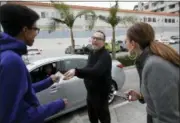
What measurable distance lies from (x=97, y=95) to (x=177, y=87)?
61.0 inches

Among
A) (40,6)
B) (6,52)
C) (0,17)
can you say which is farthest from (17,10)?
(40,6)

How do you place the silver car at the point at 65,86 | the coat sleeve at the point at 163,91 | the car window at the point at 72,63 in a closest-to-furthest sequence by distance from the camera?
the coat sleeve at the point at 163,91 < the silver car at the point at 65,86 < the car window at the point at 72,63

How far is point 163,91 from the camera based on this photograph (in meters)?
1.55

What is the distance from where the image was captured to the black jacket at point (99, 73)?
9.28 feet

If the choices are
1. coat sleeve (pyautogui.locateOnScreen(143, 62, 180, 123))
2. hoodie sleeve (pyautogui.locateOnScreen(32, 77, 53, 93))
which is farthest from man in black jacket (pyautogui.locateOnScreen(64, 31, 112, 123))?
coat sleeve (pyautogui.locateOnScreen(143, 62, 180, 123))

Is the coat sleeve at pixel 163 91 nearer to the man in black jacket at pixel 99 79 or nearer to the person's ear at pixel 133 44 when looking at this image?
the person's ear at pixel 133 44

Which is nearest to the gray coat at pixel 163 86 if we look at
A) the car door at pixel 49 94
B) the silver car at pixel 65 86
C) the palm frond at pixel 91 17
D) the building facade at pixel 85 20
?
the silver car at pixel 65 86

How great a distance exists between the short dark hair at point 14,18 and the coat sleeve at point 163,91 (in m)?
0.87

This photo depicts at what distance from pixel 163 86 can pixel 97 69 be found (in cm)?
135

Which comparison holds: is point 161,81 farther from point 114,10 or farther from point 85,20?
point 85,20

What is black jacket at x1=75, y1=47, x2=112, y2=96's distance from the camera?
9.28 ft

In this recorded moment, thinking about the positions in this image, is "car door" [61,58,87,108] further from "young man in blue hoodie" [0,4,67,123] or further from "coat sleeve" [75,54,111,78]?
"young man in blue hoodie" [0,4,67,123]

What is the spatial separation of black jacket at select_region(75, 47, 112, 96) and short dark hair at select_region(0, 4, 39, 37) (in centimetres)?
141

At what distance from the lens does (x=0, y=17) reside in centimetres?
142
